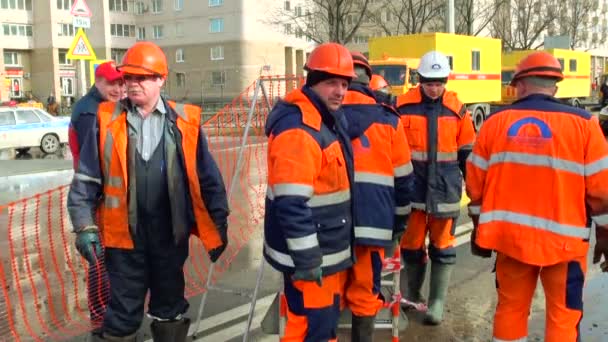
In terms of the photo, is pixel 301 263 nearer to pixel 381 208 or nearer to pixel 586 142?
pixel 381 208

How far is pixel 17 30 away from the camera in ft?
210

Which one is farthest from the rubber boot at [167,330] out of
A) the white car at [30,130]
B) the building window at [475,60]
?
the building window at [475,60]

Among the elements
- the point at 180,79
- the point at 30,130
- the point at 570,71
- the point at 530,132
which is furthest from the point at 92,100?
the point at 180,79

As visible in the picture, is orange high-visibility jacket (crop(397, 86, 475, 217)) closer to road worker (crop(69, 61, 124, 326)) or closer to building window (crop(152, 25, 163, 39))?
road worker (crop(69, 61, 124, 326))

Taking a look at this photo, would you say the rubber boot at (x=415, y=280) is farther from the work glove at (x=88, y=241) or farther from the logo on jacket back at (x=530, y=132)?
the work glove at (x=88, y=241)

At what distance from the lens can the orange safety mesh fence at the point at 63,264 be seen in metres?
4.99

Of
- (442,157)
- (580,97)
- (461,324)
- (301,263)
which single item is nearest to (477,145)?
(442,157)

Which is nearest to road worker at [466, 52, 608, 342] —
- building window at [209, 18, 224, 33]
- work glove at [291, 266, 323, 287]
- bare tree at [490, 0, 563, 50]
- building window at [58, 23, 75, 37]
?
work glove at [291, 266, 323, 287]

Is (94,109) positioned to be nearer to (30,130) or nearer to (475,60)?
(30,130)

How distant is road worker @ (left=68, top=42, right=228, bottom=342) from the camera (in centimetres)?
342

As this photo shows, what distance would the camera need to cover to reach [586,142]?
135 inches

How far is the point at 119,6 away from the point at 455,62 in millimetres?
55824

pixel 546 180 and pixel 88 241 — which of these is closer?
pixel 88 241

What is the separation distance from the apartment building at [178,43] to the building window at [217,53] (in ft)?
0.34
